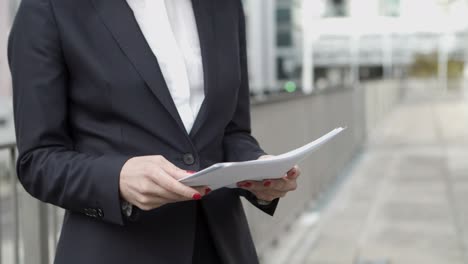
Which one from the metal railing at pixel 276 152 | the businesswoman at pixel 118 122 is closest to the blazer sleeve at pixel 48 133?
the businesswoman at pixel 118 122

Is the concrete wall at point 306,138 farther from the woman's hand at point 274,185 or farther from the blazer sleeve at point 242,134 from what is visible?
the woman's hand at point 274,185

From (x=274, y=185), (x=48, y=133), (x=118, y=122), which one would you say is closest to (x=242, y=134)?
(x=274, y=185)

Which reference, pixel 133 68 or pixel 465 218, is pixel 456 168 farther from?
pixel 133 68

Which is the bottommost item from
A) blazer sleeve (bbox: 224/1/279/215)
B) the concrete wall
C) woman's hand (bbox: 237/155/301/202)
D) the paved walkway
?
the paved walkway

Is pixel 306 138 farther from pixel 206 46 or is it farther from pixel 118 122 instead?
pixel 118 122

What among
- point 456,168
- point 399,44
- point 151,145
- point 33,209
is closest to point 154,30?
point 151,145

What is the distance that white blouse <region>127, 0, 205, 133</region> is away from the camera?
57.4 inches

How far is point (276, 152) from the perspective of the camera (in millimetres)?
5230

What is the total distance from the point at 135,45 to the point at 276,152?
386cm

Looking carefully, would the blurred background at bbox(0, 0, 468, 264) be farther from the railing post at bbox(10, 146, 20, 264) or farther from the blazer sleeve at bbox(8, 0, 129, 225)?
the blazer sleeve at bbox(8, 0, 129, 225)

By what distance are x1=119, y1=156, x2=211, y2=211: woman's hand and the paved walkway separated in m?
4.78

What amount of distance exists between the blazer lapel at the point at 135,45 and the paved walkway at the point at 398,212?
15.5ft

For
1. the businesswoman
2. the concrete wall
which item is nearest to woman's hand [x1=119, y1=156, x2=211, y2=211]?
the businesswoman

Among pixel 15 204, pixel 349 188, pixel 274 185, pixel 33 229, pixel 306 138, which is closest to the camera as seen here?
pixel 274 185
